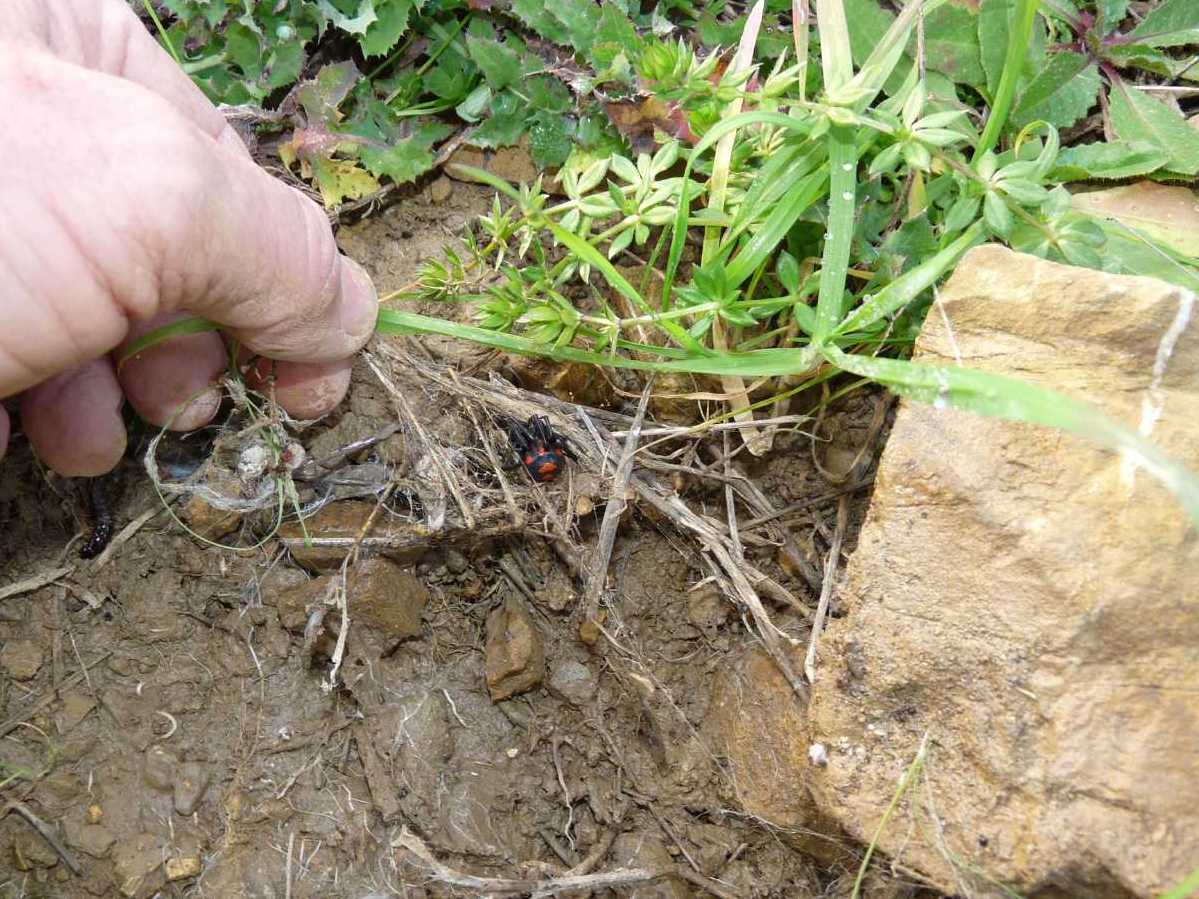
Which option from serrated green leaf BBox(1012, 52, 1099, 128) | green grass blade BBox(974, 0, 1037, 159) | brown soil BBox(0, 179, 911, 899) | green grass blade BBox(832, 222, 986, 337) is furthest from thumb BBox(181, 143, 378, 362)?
serrated green leaf BBox(1012, 52, 1099, 128)

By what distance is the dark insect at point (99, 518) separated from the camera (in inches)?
98.1

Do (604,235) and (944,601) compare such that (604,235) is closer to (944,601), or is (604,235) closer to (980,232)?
(980,232)

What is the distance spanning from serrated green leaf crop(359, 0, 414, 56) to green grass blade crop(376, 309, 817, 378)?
0.87 m

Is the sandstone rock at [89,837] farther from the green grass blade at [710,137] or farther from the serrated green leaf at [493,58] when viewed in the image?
the serrated green leaf at [493,58]

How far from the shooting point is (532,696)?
2426 mm

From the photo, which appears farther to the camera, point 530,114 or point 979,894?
point 530,114

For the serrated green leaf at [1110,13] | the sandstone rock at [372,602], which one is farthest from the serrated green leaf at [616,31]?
the sandstone rock at [372,602]

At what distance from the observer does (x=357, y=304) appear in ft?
7.32

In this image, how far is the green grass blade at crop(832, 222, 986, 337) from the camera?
2080 mm

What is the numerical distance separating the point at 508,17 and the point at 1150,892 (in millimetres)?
2650

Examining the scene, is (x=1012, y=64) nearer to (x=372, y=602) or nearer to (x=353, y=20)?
(x=353, y=20)

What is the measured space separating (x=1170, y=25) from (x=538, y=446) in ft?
6.86

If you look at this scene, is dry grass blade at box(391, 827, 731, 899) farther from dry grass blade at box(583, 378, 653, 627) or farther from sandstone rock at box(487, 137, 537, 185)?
sandstone rock at box(487, 137, 537, 185)

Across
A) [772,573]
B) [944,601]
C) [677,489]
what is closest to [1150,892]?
[944,601]
